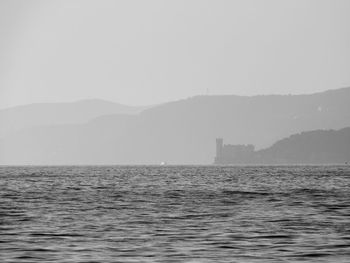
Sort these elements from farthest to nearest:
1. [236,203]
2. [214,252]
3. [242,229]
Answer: [236,203]
[242,229]
[214,252]

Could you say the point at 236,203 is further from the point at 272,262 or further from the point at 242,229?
the point at 272,262

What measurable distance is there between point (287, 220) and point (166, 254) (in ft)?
55.3

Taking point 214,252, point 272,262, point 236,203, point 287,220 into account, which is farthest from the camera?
point 236,203

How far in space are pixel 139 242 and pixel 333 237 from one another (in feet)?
28.4

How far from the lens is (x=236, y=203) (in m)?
73.2

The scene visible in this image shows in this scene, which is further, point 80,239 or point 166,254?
point 80,239

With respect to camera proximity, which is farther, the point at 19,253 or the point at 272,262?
the point at 19,253

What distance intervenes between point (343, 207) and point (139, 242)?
26.7 meters

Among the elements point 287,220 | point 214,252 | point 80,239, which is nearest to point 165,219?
point 287,220

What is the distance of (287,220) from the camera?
2173 inches

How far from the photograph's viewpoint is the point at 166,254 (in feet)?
130

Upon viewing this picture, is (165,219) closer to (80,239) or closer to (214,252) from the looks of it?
(80,239)

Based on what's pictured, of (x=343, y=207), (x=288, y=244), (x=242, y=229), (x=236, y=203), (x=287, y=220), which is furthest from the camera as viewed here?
(x=236, y=203)

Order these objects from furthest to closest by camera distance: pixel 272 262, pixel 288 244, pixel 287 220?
pixel 287 220 < pixel 288 244 < pixel 272 262
